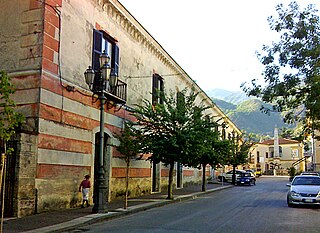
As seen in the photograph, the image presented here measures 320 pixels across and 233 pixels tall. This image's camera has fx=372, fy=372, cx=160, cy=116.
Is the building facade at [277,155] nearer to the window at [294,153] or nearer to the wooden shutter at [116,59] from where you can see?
the window at [294,153]

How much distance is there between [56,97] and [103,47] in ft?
15.4

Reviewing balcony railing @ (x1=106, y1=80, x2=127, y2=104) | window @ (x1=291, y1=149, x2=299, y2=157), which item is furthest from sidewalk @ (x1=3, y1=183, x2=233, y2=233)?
window @ (x1=291, y1=149, x2=299, y2=157)

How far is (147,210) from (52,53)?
24.9 ft

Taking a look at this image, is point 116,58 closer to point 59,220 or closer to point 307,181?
point 59,220

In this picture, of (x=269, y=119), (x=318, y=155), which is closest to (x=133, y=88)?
(x=318, y=155)

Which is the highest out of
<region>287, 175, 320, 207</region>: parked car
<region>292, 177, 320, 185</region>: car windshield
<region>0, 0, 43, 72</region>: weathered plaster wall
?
<region>0, 0, 43, 72</region>: weathered plaster wall

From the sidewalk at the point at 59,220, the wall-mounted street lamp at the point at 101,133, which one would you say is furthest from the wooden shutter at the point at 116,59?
the sidewalk at the point at 59,220

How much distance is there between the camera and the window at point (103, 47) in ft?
55.8

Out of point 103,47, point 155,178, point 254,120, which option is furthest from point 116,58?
point 254,120

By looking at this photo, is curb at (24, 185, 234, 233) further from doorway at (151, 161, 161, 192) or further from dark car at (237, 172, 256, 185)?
dark car at (237, 172, 256, 185)

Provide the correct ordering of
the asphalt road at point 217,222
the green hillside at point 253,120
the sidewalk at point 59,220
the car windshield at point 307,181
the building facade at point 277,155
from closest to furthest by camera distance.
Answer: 1. the sidewalk at point 59,220
2. the asphalt road at point 217,222
3. the car windshield at point 307,181
4. the building facade at point 277,155
5. the green hillside at point 253,120

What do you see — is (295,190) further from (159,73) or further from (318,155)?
(318,155)

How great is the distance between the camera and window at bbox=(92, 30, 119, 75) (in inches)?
669

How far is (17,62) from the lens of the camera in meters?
14.0
